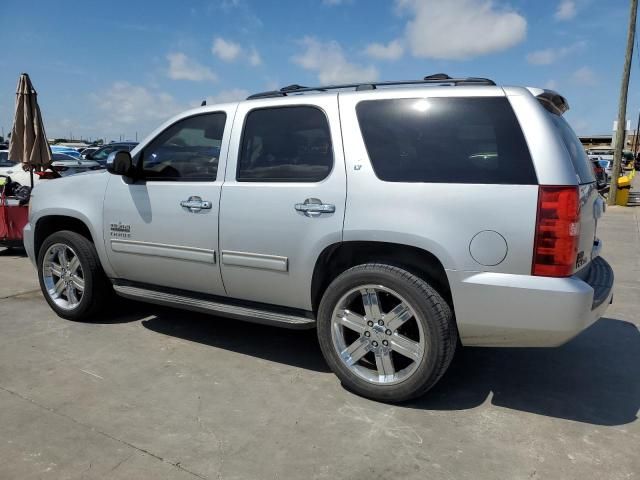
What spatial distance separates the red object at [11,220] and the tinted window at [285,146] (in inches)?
205

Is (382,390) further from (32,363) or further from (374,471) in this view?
(32,363)

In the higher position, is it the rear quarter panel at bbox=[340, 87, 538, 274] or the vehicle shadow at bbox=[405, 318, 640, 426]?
the rear quarter panel at bbox=[340, 87, 538, 274]

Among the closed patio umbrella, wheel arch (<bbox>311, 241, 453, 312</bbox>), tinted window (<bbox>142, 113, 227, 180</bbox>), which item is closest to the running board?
wheel arch (<bbox>311, 241, 453, 312</bbox>)

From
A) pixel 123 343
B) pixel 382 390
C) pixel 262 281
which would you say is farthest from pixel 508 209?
pixel 123 343

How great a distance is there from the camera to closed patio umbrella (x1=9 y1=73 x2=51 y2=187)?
320 inches

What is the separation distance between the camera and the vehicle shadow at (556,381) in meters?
3.18

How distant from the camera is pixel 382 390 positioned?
3.17m

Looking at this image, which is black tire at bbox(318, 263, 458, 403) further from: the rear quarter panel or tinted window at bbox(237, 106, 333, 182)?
tinted window at bbox(237, 106, 333, 182)

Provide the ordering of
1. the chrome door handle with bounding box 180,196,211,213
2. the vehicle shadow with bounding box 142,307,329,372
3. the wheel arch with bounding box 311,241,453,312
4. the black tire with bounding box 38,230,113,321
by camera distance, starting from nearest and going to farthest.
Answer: the wheel arch with bounding box 311,241,453,312 < the chrome door handle with bounding box 180,196,211,213 < the vehicle shadow with bounding box 142,307,329,372 < the black tire with bounding box 38,230,113,321

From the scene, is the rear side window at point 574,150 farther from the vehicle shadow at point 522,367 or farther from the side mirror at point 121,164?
the side mirror at point 121,164

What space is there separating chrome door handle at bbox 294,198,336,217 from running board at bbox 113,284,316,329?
0.72 m

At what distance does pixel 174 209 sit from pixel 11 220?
16.1 feet

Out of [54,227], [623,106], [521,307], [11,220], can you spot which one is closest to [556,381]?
[521,307]

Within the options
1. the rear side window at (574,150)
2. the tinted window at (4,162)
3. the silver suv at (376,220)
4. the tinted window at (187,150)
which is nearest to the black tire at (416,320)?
the silver suv at (376,220)
